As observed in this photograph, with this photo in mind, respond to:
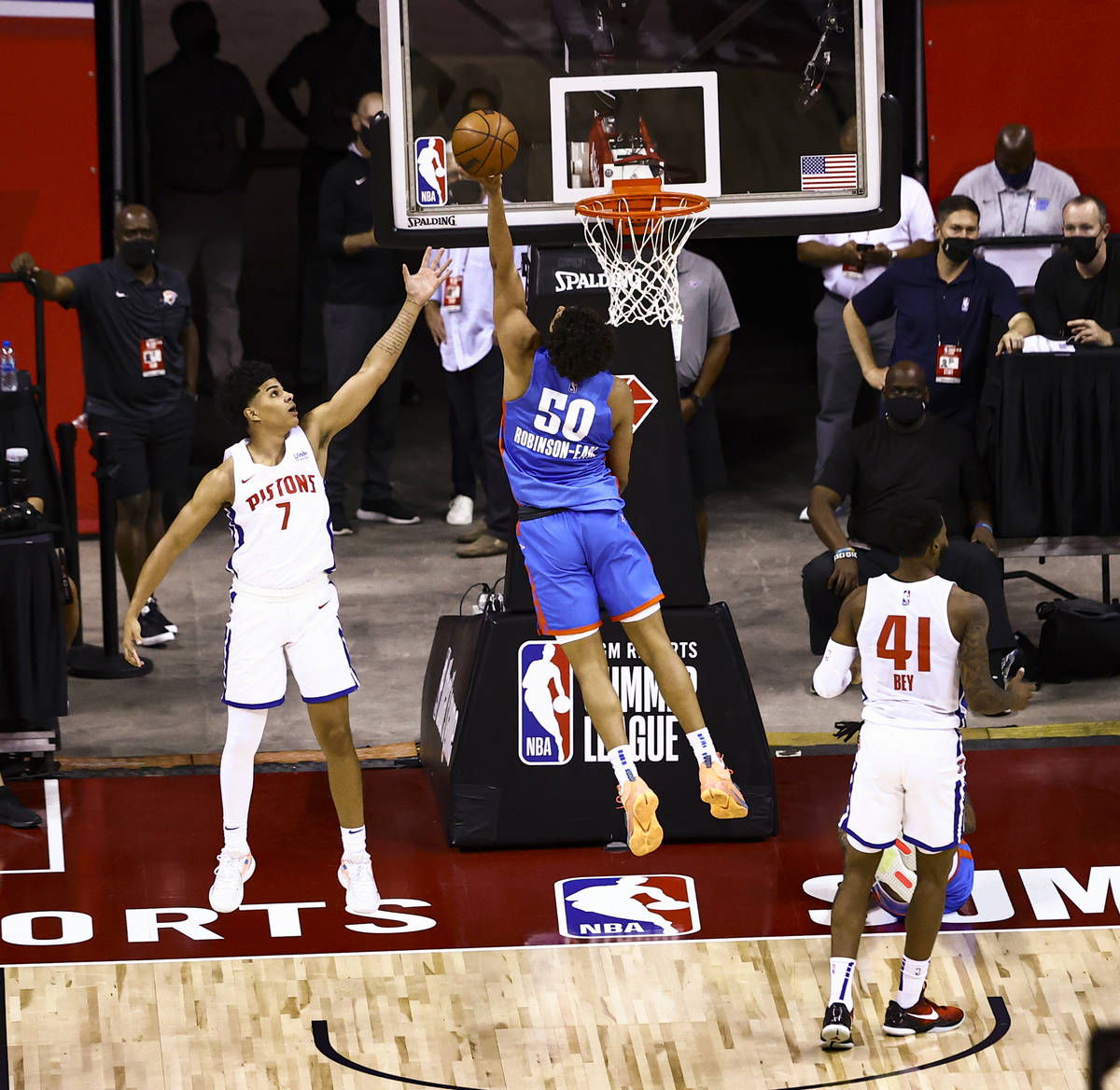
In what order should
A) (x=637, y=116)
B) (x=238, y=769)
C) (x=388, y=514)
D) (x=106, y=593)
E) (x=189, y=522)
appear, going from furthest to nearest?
(x=388, y=514) < (x=106, y=593) < (x=637, y=116) < (x=238, y=769) < (x=189, y=522)

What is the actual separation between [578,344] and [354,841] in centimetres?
193

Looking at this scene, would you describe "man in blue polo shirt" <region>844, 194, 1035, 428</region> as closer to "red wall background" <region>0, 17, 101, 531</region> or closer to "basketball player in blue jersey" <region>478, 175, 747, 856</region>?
"basketball player in blue jersey" <region>478, 175, 747, 856</region>

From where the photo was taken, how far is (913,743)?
6117 mm

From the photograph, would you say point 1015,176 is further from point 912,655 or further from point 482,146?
point 912,655

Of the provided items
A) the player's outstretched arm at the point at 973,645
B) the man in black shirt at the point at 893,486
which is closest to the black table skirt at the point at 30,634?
the man in black shirt at the point at 893,486

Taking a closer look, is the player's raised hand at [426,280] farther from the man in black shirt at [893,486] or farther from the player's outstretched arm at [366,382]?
the man in black shirt at [893,486]

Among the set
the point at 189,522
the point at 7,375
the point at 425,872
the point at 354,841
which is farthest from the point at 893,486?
the point at 7,375

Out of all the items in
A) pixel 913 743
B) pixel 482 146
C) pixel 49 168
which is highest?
pixel 49 168

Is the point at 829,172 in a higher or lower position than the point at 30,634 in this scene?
higher

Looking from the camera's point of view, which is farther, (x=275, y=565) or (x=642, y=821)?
(x=275, y=565)

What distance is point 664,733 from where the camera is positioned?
774cm

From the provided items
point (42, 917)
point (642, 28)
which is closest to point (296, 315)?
point (642, 28)

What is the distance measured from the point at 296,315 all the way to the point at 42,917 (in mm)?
10955

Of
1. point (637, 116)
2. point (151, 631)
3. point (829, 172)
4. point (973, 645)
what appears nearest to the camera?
point (973, 645)
